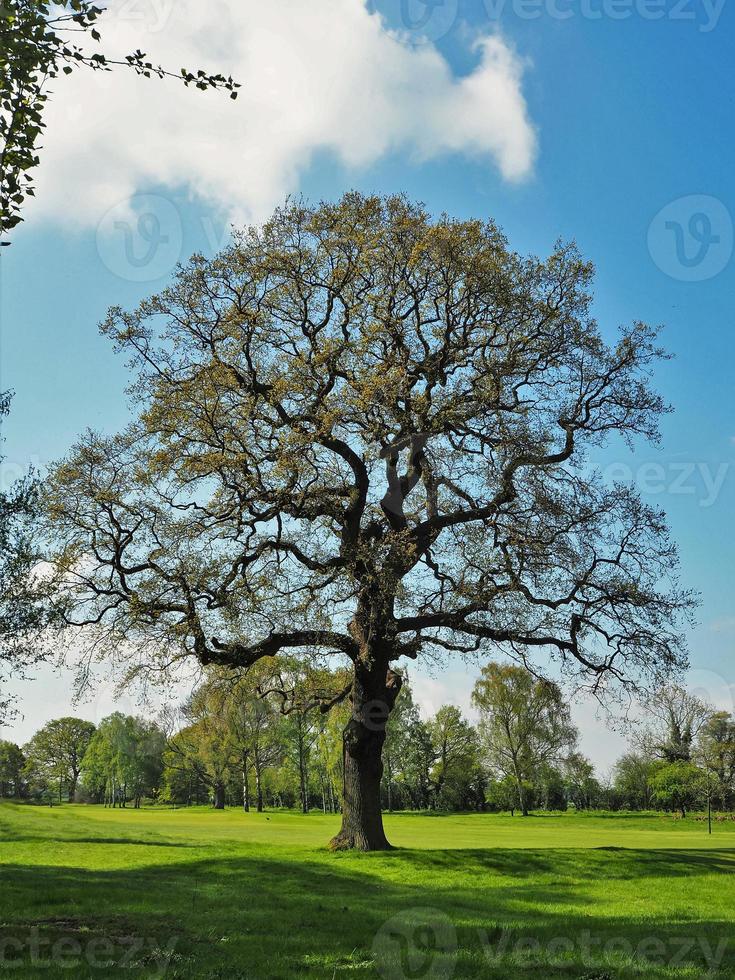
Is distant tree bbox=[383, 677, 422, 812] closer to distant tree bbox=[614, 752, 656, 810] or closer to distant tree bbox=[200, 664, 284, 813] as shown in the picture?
distant tree bbox=[200, 664, 284, 813]

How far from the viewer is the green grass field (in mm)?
9227

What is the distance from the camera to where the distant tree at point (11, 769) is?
4601 inches

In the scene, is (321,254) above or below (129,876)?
above

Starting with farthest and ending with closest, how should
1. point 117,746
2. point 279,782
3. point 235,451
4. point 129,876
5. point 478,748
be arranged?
1. point 117,746
2. point 279,782
3. point 478,748
4. point 235,451
5. point 129,876

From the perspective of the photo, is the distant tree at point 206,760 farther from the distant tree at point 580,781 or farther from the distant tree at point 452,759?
the distant tree at point 580,781

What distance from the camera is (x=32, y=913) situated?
11891mm

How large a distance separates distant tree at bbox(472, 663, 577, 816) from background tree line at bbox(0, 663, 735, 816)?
14 cm

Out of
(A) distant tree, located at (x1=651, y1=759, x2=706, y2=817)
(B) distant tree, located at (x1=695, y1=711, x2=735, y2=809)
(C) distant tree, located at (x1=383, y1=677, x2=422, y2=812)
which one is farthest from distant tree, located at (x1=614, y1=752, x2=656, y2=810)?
(C) distant tree, located at (x1=383, y1=677, x2=422, y2=812)

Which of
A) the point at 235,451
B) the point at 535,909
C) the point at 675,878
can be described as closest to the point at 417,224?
the point at 235,451

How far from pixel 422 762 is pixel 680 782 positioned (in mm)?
27444

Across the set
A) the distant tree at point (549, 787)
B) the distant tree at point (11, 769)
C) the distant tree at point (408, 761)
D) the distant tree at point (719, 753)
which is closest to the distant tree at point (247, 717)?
the distant tree at point (408, 761)

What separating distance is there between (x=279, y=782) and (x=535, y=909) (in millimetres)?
80027

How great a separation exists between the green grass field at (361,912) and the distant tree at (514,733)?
163ft

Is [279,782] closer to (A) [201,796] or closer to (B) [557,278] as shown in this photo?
(A) [201,796]
